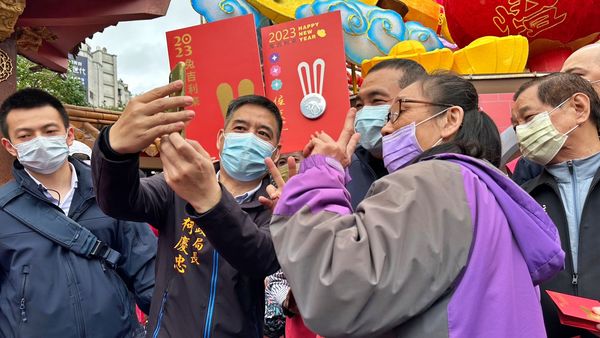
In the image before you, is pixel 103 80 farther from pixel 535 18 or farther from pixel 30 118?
pixel 30 118

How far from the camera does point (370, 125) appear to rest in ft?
9.64

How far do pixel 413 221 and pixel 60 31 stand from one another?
5.35m

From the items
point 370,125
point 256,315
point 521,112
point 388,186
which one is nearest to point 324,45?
point 370,125

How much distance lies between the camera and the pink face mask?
5.95ft

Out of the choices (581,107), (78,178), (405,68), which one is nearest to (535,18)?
(405,68)

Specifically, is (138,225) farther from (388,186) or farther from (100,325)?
(388,186)

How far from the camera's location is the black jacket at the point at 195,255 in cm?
176

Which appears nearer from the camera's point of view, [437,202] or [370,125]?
[437,202]

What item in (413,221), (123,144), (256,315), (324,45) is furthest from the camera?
(324,45)

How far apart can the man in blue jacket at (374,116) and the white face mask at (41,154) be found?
144 cm

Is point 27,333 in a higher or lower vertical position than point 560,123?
lower

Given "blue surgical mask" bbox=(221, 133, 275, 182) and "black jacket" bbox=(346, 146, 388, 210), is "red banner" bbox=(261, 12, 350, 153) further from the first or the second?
"blue surgical mask" bbox=(221, 133, 275, 182)

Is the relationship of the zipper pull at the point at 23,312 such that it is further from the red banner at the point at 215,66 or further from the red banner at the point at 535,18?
the red banner at the point at 535,18

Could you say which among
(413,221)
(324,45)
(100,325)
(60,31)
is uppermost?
(60,31)
